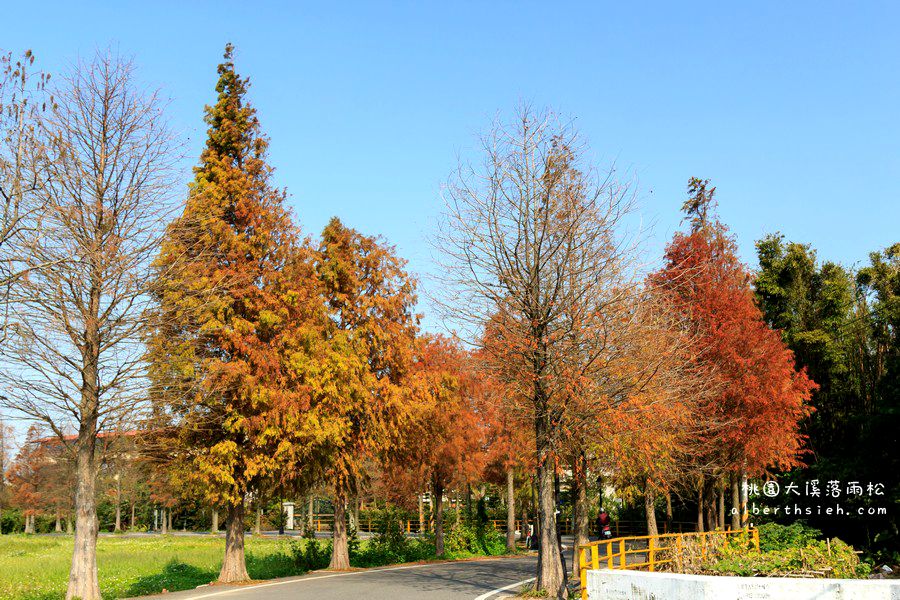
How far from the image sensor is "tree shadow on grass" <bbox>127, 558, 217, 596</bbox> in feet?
62.7

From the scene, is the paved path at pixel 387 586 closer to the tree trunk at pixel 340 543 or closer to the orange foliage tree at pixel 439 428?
the tree trunk at pixel 340 543

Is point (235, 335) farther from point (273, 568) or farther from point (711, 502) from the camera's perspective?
point (711, 502)

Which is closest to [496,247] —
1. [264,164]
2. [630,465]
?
[630,465]

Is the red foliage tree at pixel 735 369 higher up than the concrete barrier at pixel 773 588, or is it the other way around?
the red foliage tree at pixel 735 369

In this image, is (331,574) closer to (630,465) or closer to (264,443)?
(264,443)

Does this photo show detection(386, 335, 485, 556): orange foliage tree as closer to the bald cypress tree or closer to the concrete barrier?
the bald cypress tree

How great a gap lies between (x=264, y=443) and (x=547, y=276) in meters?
8.89

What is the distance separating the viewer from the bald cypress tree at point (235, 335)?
19188 millimetres

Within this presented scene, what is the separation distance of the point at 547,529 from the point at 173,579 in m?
11.4

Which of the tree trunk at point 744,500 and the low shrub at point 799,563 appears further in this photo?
the tree trunk at point 744,500

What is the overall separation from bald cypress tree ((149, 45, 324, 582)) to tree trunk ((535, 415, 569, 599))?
706 centimetres

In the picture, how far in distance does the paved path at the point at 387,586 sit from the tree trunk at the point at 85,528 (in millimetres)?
1601

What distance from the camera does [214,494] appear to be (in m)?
19.9

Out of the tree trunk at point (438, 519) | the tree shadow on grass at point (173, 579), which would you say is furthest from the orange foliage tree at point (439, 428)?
the tree shadow on grass at point (173, 579)
